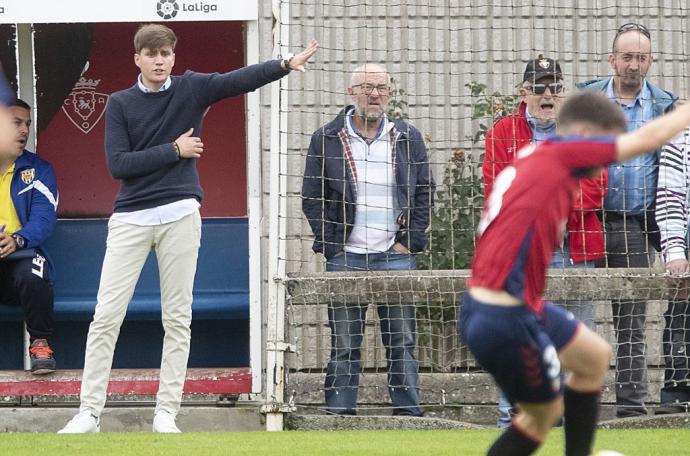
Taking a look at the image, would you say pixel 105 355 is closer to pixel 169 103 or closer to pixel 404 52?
pixel 169 103

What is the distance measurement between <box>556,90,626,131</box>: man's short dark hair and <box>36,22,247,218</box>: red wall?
5.17 meters

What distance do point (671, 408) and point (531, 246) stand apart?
3.98 meters

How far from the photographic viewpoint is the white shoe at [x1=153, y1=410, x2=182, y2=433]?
8.37 m

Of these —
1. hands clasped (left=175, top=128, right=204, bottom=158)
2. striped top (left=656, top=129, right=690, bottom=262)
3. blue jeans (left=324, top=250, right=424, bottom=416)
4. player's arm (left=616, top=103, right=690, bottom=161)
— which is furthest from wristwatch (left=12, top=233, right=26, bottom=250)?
player's arm (left=616, top=103, right=690, bottom=161)

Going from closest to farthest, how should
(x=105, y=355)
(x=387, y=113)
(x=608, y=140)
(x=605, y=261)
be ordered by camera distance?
1. (x=608, y=140)
2. (x=105, y=355)
3. (x=605, y=261)
4. (x=387, y=113)

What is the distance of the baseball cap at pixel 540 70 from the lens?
898cm

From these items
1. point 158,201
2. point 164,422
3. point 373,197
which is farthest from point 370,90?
point 164,422

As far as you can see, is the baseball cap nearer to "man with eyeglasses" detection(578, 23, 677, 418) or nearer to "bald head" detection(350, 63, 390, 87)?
"man with eyeglasses" detection(578, 23, 677, 418)

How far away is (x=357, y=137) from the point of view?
922 cm

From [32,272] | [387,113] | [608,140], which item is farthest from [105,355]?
[608,140]

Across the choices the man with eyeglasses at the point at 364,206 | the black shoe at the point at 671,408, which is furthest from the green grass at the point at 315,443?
the man with eyeglasses at the point at 364,206

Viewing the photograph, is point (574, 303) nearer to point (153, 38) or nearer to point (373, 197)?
point (373, 197)

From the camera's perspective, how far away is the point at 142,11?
29.8ft

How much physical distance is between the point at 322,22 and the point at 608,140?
18.3 ft
